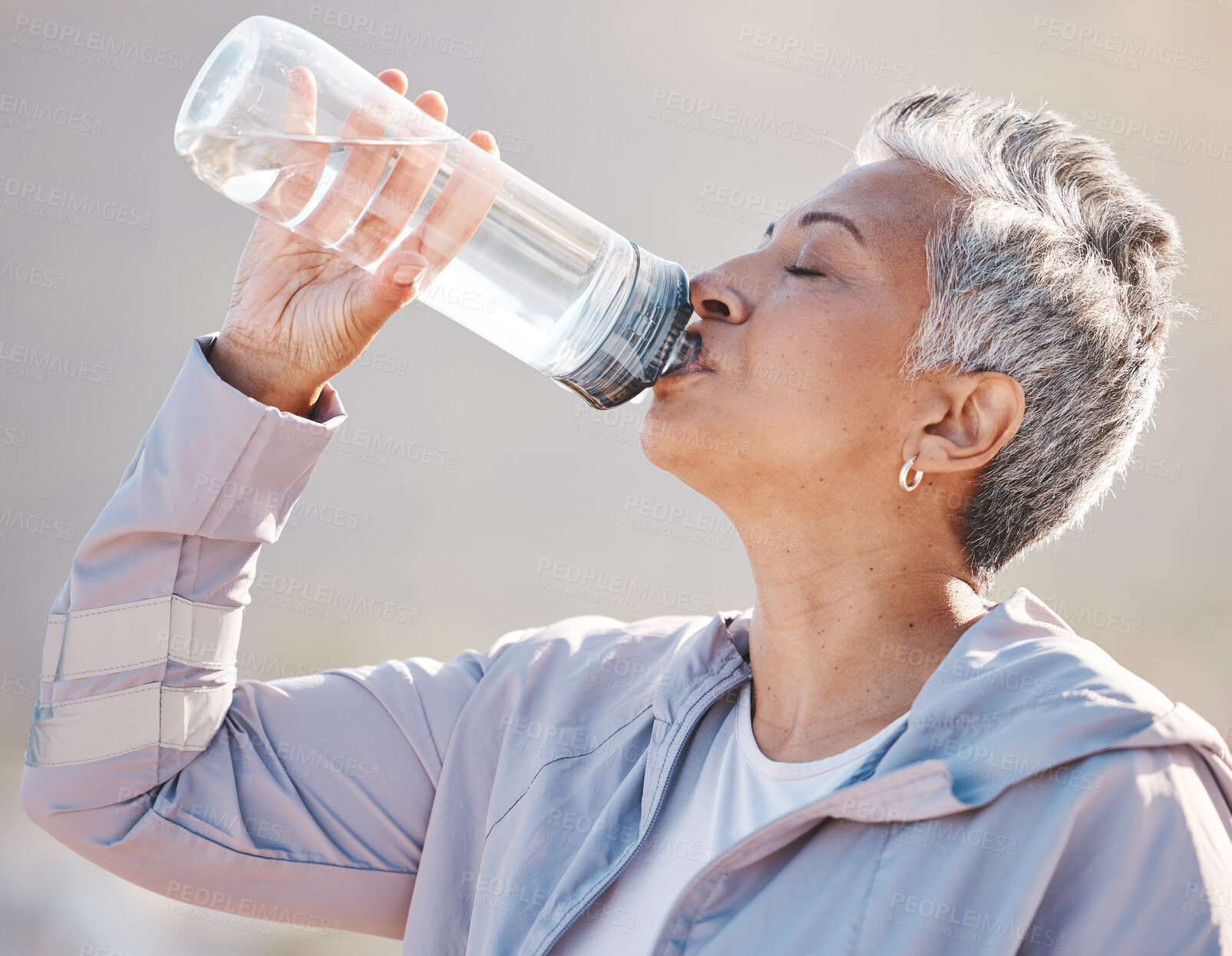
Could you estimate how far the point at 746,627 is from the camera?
125 centimetres

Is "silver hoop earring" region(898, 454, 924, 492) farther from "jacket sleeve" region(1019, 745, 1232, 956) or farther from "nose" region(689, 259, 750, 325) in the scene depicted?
"jacket sleeve" region(1019, 745, 1232, 956)

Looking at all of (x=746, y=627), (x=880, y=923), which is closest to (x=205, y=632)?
(x=746, y=627)

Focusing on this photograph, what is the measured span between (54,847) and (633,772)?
1692 mm

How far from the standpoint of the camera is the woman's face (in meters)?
1.05

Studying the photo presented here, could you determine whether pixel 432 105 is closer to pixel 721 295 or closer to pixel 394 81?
pixel 394 81

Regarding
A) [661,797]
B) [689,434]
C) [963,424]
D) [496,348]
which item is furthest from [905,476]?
[496,348]

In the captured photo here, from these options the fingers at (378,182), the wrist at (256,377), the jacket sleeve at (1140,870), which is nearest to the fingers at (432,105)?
the fingers at (378,182)

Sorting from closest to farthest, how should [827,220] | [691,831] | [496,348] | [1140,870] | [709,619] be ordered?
[1140,870]
[691,831]
[827,220]
[709,619]
[496,348]

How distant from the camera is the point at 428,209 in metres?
1.17

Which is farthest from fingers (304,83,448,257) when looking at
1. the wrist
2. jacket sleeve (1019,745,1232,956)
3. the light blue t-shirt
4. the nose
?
jacket sleeve (1019,745,1232,956)

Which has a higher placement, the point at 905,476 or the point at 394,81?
the point at 394,81

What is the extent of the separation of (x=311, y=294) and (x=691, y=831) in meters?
0.71

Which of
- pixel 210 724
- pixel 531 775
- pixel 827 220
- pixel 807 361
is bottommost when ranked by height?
pixel 210 724

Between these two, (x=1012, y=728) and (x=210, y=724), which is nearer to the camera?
(x=1012, y=728)
